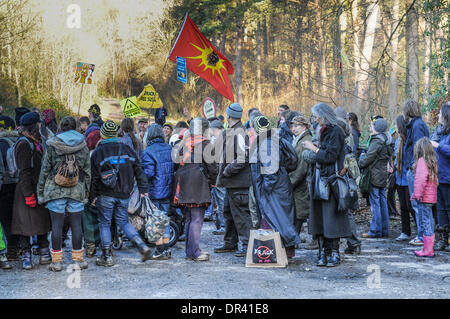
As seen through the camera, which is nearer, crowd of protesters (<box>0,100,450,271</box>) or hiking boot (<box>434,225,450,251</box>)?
crowd of protesters (<box>0,100,450,271</box>)

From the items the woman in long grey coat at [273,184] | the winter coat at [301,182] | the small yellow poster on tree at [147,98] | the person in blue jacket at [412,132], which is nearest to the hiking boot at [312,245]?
the winter coat at [301,182]

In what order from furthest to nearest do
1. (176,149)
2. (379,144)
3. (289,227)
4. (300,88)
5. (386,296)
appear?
(300,88)
(379,144)
(176,149)
(289,227)
(386,296)

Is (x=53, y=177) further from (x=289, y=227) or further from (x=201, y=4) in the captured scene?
(x=201, y=4)

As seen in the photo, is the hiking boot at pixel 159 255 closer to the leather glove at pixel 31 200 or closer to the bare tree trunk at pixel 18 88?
the leather glove at pixel 31 200

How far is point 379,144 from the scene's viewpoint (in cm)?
920

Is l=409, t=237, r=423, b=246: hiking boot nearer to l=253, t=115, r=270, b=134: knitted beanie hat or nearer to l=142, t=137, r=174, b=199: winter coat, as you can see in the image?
l=253, t=115, r=270, b=134: knitted beanie hat

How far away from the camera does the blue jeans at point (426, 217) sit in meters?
7.64

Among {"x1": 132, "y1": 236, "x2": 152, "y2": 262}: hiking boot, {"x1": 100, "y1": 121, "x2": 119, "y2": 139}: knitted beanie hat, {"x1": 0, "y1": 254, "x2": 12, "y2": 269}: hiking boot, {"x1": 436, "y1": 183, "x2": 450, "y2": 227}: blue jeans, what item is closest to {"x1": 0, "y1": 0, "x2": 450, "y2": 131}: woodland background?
{"x1": 436, "y1": 183, "x2": 450, "y2": 227}: blue jeans

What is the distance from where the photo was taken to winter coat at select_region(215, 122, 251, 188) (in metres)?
7.58

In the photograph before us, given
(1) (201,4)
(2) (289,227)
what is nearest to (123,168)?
(2) (289,227)

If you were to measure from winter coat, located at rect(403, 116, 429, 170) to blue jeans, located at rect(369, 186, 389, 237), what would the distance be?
807 millimetres

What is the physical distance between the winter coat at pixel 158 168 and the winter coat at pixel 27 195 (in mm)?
1549

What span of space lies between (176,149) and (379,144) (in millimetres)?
3586

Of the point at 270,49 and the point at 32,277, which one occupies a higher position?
the point at 270,49
